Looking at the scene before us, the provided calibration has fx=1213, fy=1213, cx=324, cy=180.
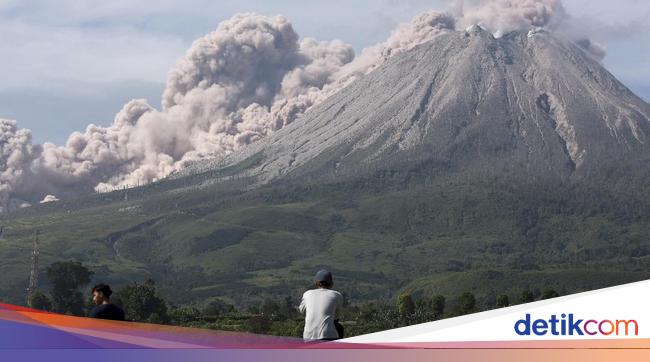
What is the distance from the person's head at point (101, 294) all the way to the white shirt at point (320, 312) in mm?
2880

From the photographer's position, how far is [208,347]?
1319cm

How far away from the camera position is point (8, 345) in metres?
13.0

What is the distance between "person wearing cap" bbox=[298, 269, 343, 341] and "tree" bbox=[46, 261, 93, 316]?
543ft

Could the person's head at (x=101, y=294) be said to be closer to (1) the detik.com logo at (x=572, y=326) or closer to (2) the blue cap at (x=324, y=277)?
(2) the blue cap at (x=324, y=277)

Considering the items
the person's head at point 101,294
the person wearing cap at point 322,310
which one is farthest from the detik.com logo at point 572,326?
the person's head at point 101,294

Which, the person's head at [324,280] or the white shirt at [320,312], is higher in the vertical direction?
the person's head at [324,280]

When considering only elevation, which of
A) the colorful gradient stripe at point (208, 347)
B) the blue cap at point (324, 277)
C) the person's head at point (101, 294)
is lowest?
the colorful gradient stripe at point (208, 347)

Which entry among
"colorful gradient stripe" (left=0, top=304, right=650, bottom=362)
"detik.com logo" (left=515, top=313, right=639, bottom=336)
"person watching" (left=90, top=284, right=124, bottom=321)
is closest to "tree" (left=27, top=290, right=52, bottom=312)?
"person watching" (left=90, top=284, right=124, bottom=321)

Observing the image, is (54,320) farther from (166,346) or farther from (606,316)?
(606,316)

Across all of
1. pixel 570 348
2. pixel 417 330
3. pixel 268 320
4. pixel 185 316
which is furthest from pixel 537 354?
pixel 185 316

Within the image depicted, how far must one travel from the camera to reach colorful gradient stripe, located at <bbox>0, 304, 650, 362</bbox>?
12875 millimetres

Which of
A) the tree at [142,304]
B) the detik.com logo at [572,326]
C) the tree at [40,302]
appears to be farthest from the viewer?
the tree at [40,302]

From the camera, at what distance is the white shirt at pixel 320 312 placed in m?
15.2

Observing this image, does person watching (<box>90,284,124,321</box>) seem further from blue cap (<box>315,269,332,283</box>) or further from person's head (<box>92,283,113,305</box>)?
blue cap (<box>315,269,332,283</box>)
